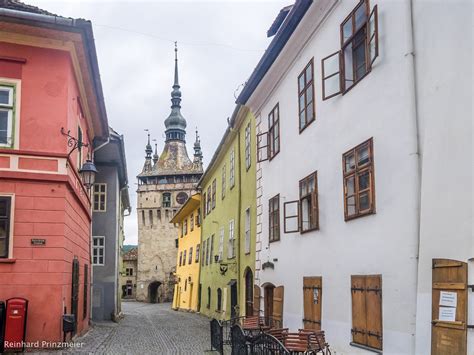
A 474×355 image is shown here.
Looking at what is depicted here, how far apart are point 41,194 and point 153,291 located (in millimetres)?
58127

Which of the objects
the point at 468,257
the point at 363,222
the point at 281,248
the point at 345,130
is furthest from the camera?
the point at 281,248

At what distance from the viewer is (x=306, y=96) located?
12.8 meters

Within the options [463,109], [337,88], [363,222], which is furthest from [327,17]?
[463,109]

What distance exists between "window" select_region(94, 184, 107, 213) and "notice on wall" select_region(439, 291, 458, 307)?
2142 centimetres

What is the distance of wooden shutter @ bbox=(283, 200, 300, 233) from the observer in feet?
42.3

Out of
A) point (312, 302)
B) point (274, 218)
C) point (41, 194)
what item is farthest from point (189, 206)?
point (312, 302)

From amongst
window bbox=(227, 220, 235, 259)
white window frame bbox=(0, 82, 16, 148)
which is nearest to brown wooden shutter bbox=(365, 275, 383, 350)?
white window frame bbox=(0, 82, 16, 148)

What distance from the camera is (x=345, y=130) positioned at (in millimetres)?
10352

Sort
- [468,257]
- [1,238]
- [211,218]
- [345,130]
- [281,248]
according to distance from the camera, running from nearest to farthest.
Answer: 1. [468,257]
2. [345,130]
3. [1,238]
4. [281,248]
5. [211,218]

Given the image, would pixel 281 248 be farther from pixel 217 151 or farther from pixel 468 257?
pixel 217 151

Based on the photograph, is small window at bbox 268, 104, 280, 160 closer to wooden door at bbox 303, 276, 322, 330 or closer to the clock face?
wooden door at bbox 303, 276, 322, 330

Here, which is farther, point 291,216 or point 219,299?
point 219,299

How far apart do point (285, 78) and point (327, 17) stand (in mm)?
3274

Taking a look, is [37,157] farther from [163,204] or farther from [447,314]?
[163,204]
